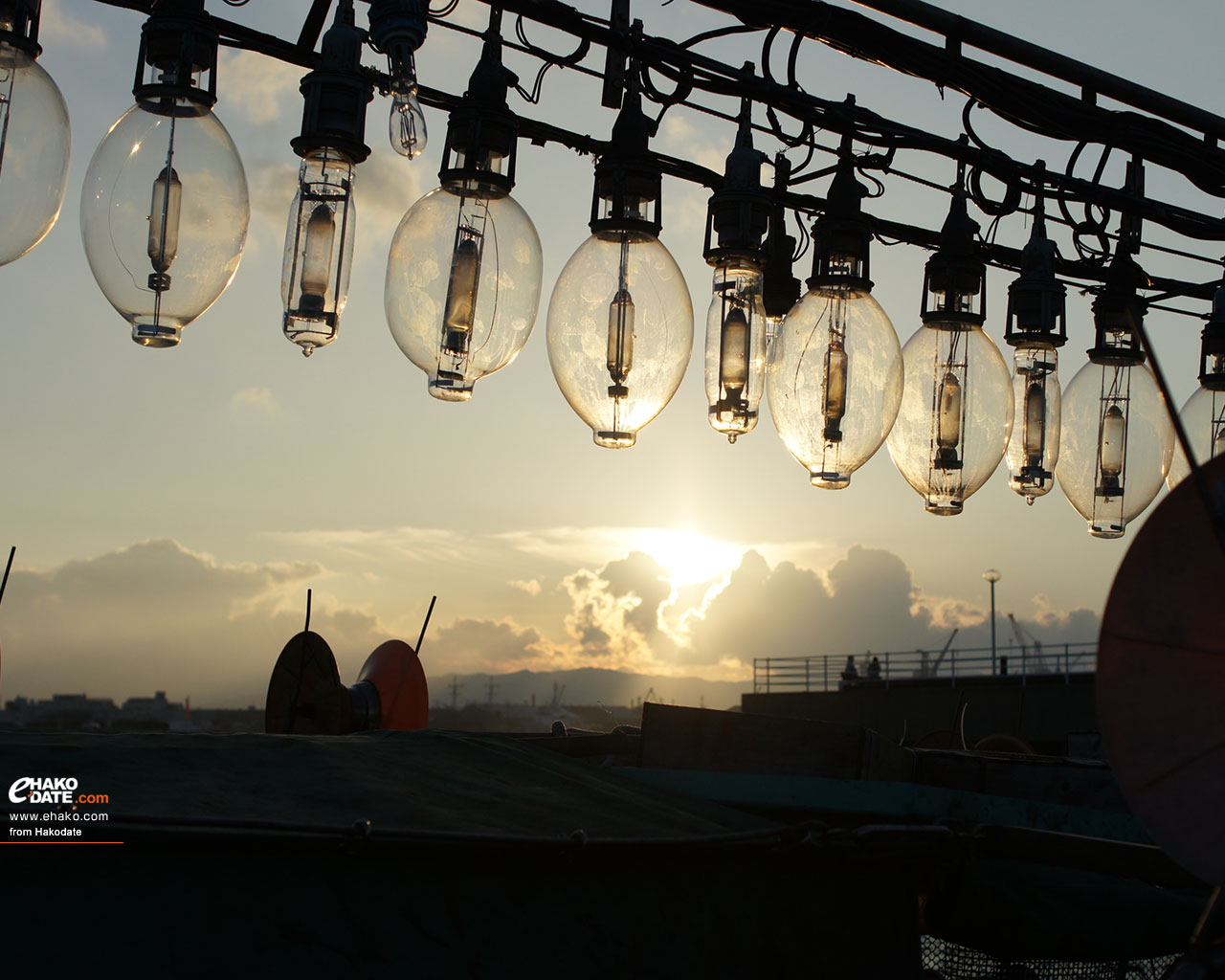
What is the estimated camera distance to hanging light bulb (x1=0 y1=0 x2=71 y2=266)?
8.81 feet

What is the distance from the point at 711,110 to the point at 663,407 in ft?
5.69

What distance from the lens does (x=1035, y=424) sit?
4.74m

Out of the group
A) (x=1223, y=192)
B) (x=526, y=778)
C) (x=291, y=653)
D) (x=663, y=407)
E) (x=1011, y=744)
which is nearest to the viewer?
(x=526, y=778)

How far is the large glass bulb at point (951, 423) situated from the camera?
395 centimetres

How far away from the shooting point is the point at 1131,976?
10.2ft

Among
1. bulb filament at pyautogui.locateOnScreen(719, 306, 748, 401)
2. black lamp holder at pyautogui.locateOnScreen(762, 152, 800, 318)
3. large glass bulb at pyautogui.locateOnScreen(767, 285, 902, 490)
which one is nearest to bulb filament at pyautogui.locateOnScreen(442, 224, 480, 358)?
bulb filament at pyautogui.locateOnScreen(719, 306, 748, 401)

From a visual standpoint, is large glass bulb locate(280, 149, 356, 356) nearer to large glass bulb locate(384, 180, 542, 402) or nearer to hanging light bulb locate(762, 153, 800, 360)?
large glass bulb locate(384, 180, 542, 402)

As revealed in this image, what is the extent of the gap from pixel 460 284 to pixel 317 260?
37cm

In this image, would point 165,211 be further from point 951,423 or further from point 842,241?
point 951,423

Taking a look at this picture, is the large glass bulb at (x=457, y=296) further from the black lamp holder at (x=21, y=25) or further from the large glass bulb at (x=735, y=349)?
the black lamp holder at (x=21, y=25)

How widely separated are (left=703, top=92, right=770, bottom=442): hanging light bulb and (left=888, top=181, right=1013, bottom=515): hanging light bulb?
1.92ft

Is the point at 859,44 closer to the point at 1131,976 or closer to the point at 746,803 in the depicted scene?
the point at 746,803

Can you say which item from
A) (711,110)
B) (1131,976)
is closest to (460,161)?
(711,110)

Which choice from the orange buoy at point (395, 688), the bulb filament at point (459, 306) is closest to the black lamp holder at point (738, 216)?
the bulb filament at point (459, 306)
